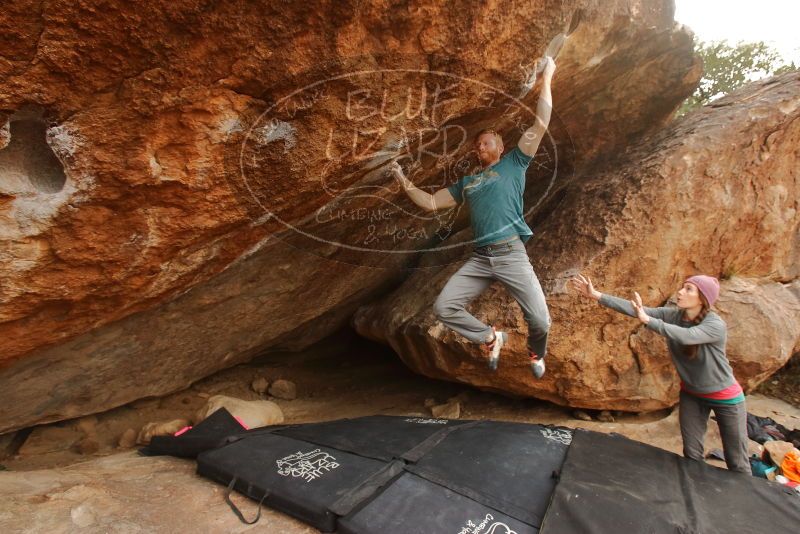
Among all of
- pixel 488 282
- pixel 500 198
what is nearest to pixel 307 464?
pixel 488 282

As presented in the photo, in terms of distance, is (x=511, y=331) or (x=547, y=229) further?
(x=547, y=229)

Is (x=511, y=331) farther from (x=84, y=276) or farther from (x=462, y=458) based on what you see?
(x=84, y=276)

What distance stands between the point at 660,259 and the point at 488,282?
5.81ft

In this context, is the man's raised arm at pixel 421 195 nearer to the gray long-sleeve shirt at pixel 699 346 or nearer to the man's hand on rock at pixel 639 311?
the gray long-sleeve shirt at pixel 699 346

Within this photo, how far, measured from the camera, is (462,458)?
3.01m

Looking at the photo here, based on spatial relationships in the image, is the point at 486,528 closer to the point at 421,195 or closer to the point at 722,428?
the point at 722,428

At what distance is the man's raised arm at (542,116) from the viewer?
2.91 meters

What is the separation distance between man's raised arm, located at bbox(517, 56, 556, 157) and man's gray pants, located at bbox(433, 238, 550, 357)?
0.66 m

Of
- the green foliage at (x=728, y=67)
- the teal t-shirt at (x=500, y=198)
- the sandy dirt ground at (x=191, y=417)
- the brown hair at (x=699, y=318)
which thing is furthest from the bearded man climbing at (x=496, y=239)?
the green foliage at (x=728, y=67)

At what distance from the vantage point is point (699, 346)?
301cm

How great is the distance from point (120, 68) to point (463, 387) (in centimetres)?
443

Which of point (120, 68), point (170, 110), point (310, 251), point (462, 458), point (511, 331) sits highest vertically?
point (120, 68)

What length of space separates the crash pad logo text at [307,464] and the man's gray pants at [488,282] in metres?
1.25

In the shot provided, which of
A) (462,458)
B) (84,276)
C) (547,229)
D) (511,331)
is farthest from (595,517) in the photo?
(84,276)
